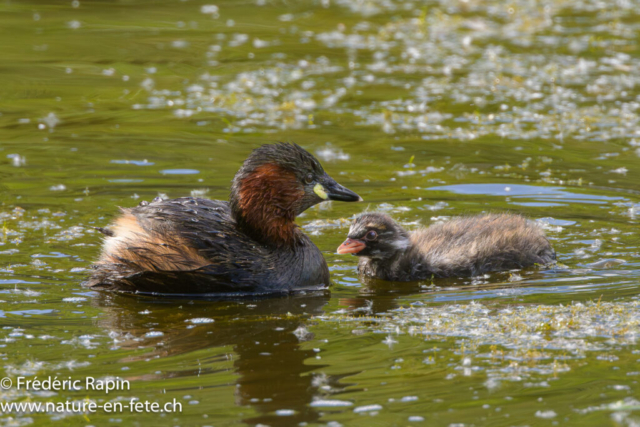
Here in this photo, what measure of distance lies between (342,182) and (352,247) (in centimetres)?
265

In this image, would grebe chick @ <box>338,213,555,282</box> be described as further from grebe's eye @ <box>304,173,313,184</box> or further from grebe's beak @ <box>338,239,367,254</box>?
grebe's eye @ <box>304,173,313,184</box>

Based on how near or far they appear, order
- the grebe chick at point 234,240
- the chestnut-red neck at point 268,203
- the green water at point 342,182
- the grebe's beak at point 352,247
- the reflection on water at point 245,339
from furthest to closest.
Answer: the grebe's beak at point 352,247, the chestnut-red neck at point 268,203, the grebe chick at point 234,240, the green water at point 342,182, the reflection on water at point 245,339

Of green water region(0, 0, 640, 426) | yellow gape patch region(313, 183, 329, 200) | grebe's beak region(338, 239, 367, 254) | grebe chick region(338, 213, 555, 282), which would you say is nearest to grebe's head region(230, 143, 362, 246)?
yellow gape patch region(313, 183, 329, 200)

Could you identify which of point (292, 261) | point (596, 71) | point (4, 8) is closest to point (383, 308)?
point (292, 261)

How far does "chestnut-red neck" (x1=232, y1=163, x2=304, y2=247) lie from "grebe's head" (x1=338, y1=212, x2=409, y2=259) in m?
0.58

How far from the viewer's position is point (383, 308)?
761cm

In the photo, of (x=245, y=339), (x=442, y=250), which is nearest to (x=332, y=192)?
(x=442, y=250)

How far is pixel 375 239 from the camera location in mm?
8547

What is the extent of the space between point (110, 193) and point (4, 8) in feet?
31.2

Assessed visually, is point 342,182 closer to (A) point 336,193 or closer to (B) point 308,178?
(A) point 336,193

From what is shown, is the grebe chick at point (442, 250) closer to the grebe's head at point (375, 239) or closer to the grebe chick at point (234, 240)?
the grebe's head at point (375, 239)

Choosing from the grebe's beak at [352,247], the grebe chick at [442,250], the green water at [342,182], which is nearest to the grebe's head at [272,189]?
the grebe's beak at [352,247]

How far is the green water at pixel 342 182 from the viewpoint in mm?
5836

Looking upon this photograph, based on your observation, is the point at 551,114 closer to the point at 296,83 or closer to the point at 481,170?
the point at 481,170
